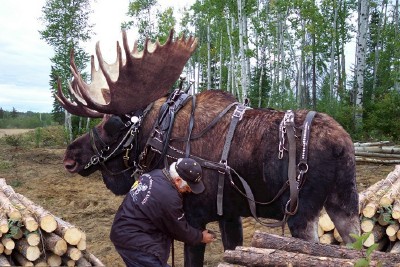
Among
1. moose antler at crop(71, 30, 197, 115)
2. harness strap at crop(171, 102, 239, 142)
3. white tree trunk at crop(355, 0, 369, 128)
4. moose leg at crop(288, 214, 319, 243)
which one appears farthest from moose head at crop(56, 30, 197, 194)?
white tree trunk at crop(355, 0, 369, 128)

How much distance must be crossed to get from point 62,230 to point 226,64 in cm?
3913

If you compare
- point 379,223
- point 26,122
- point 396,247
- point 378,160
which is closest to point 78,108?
point 379,223

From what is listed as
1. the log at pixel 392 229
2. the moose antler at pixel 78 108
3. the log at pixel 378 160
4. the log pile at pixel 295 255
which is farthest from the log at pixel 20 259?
the log at pixel 378 160

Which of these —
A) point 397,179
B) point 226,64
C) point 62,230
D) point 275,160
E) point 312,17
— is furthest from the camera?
point 226,64

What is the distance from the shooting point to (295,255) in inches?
122

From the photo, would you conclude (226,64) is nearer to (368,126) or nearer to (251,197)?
(368,126)

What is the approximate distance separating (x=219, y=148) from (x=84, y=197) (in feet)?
23.5

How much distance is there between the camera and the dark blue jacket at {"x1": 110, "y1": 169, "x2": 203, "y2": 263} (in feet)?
12.9

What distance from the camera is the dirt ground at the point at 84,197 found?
23.8ft

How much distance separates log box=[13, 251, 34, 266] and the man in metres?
1.97

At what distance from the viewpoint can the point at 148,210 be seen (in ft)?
13.0

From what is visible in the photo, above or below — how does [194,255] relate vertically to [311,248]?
below

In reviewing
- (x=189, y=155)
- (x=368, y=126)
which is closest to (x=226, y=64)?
(x=368, y=126)

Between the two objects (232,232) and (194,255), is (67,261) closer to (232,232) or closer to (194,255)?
(194,255)
